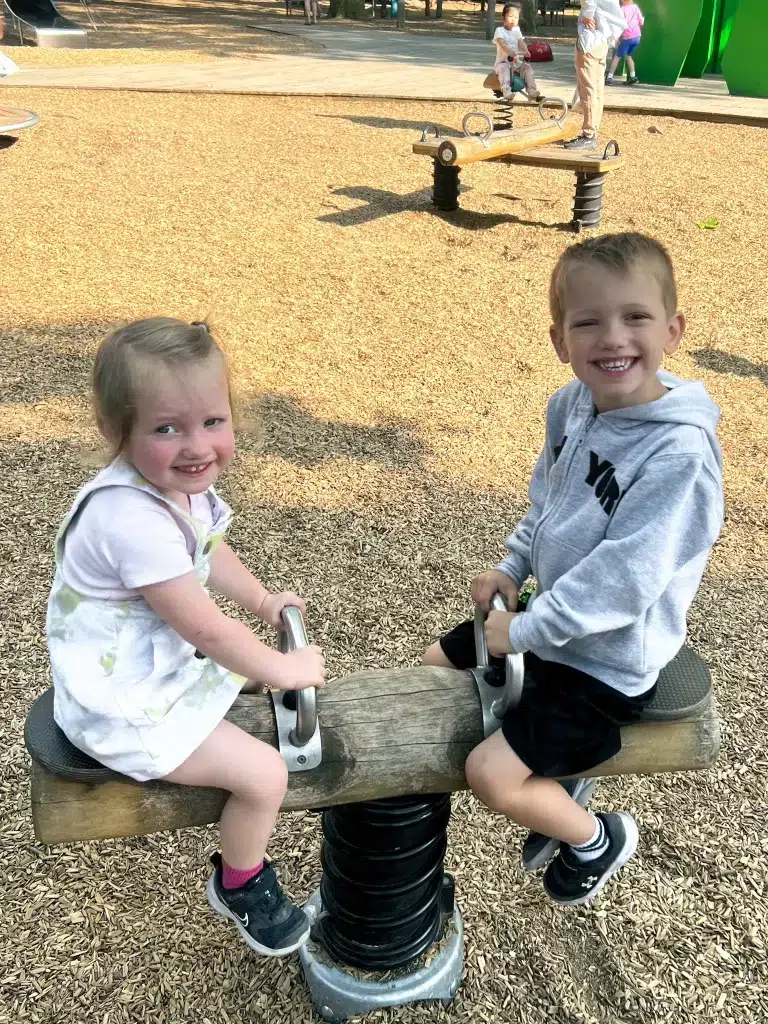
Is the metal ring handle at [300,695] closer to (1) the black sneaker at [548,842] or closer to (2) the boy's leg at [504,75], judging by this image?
(1) the black sneaker at [548,842]

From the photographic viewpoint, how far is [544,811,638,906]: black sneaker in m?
2.03

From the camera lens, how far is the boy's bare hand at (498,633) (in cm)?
183

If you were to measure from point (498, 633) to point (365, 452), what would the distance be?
9.19ft

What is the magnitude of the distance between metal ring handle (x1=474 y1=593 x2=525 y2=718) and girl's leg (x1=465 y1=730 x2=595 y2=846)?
0.21 feet

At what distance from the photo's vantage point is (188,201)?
313 inches

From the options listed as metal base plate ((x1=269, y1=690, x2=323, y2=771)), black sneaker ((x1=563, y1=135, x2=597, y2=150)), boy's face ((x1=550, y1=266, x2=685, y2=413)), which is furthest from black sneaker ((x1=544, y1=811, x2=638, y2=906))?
black sneaker ((x1=563, y1=135, x2=597, y2=150))

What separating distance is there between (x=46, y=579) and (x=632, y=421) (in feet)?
8.47

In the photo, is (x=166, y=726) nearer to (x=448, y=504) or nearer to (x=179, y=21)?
(x=448, y=504)

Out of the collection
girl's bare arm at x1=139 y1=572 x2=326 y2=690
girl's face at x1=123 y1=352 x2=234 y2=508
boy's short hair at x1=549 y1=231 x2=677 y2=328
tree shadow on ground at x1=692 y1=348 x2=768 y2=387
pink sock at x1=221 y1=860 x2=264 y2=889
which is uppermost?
boy's short hair at x1=549 y1=231 x2=677 y2=328

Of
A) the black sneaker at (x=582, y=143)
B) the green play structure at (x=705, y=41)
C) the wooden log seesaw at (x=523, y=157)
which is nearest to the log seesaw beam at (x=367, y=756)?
the wooden log seesaw at (x=523, y=157)

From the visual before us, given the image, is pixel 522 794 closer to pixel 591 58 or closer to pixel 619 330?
pixel 619 330

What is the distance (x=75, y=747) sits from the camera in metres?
1.69

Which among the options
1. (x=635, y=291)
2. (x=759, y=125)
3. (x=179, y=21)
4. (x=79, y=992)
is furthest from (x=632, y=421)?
(x=179, y=21)

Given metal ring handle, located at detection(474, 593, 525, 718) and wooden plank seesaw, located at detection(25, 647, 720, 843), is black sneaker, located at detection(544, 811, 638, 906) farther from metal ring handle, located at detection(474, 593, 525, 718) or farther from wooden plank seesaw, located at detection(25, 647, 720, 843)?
metal ring handle, located at detection(474, 593, 525, 718)
